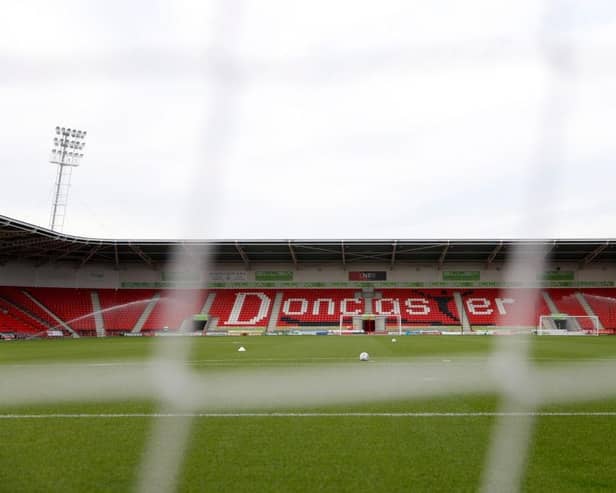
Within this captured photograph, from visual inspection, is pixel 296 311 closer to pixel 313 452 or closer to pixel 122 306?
pixel 122 306

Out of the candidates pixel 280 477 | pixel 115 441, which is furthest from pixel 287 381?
pixel 280 477

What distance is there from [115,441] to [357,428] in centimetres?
→ 172

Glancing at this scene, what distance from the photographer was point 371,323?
35.1 metres

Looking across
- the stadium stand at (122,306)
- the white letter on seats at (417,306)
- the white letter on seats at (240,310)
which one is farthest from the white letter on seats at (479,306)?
the stadium stand at (122,306)

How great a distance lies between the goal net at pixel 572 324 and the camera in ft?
102

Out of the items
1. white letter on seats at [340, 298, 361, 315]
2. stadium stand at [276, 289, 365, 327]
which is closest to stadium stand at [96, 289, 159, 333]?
stadium stand at [276, 289, 365, 327]

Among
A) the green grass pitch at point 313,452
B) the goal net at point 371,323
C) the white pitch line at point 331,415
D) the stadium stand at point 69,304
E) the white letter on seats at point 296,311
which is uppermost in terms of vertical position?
the white letter on seats at point 296,311

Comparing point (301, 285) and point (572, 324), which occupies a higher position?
point (301, 285)

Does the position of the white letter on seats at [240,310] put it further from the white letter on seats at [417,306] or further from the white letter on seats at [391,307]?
the white letter on seats at [417,306]

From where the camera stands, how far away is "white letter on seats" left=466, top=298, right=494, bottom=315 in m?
34.4

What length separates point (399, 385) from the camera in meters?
6.27

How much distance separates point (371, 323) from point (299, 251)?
7.09 m

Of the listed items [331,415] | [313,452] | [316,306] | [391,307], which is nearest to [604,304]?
[391,307]

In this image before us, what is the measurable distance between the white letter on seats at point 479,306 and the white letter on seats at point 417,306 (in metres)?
2.83
